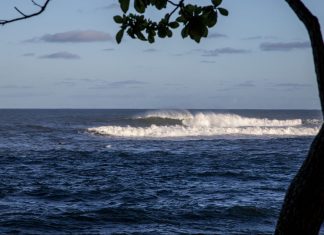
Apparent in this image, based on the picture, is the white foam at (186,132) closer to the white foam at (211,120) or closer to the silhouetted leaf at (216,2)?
the white foam at (211,120)

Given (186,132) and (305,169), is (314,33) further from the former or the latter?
(186,132)

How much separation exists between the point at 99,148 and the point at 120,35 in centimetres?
3205

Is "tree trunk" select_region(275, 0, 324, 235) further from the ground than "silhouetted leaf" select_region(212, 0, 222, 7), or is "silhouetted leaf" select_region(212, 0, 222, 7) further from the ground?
"silhouetted leaf" select_region(212, 0, 222, 7)

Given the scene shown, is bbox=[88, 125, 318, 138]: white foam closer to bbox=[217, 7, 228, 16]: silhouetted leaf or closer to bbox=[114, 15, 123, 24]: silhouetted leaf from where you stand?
bbox=[114, 15, 123, 24]: silhouetted leaf

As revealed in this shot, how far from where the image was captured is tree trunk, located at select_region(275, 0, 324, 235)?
10.2 feet

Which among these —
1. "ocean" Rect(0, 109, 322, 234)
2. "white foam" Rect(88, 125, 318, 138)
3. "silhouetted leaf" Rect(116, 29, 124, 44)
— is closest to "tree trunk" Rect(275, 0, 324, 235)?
A: "silhouetted leaf" Rect(116, 29, 124, 44)

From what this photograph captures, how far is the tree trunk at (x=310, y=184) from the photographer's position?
3100 mm

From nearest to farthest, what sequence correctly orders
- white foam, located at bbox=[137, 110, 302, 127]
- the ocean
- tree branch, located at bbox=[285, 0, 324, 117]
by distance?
tree branch, located at bbox=[285, 0, 324, 117] → the ocean → white foam, located at bbox=[137, 110, 302, 127]

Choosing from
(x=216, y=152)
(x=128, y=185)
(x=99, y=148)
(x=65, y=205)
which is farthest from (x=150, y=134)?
(x=65, y=205)

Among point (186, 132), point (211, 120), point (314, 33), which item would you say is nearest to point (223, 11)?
point (314, 33)

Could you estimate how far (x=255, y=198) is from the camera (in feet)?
56.4

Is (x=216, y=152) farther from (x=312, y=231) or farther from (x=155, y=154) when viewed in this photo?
(x=312, y=231)

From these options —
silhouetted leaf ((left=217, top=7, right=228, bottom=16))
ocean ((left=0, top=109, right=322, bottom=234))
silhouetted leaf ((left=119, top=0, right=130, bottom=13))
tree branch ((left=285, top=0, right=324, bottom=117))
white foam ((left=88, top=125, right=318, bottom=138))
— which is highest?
silhouetted leaf ((left=119, top=0, right=130, bottom=13))

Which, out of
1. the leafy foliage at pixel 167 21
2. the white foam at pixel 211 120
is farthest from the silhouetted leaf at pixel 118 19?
the white foam at pixel 211 120
